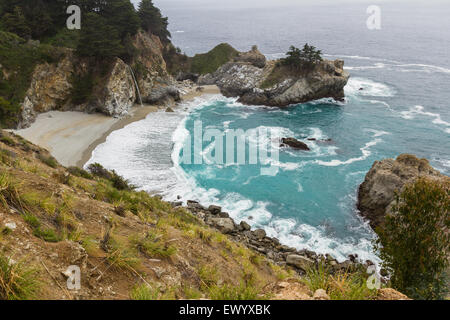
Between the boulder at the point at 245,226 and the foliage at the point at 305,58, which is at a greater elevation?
the foliage at the point at 305,58

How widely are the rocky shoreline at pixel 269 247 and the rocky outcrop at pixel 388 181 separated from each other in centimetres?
624

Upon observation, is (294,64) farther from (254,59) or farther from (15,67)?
(15,67)

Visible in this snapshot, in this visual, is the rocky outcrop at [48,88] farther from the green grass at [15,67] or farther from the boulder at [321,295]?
the boulder at [321,295]

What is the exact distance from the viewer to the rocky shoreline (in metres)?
22.4

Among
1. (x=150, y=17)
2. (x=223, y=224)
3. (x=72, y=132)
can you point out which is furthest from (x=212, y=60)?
(x=223, y=224)

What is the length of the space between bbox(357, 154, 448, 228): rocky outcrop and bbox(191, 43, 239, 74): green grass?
58735 millimetres

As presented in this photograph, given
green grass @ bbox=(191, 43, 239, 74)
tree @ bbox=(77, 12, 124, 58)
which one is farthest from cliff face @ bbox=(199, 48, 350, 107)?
tree @ bbox=(77, 12, 124, 58)

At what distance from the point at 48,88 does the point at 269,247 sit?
4180 cm

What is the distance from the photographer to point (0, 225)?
602cm

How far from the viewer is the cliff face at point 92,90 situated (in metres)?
43.3

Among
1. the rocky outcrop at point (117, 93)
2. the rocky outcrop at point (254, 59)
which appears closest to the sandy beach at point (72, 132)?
the rocky outcrop at point (117, 93)

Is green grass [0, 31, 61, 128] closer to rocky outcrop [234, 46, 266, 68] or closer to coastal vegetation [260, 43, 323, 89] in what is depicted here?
coastal vegetation [260, 43, 323, 89]
